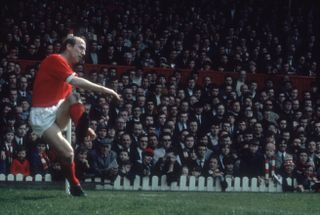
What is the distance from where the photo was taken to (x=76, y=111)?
962 cm

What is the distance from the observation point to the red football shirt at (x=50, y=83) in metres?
9.61

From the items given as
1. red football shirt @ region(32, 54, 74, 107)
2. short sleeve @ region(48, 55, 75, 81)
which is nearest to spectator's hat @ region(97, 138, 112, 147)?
red football shirt @ region(32, 54, 74, 107)

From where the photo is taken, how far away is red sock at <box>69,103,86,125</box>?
959 centimetres

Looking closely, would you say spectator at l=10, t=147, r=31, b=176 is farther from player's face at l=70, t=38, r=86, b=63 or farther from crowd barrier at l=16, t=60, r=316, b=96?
player's face at l=70, t=38, r=86, b=63

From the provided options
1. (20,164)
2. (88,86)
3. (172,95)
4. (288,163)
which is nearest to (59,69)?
(88,86)

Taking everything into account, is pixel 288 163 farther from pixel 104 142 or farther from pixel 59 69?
pixel 59 69

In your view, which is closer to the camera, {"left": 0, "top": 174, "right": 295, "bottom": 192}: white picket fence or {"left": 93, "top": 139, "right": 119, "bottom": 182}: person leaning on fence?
{"left": 0, "top": 174, "right": 295, "bottom": 192}: white picket fence

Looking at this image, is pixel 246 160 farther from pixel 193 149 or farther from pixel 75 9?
pixel 75 9

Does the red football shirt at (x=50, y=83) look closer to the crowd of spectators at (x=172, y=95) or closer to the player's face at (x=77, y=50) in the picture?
the player's face at (x=77, y=50)

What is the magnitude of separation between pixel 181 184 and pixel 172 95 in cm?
313

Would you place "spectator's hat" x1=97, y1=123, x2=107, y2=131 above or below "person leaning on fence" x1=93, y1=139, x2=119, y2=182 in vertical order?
above

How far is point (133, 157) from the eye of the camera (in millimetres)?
14594

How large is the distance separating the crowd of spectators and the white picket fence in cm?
13

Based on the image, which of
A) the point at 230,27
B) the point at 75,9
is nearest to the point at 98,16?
the point at 75,9
